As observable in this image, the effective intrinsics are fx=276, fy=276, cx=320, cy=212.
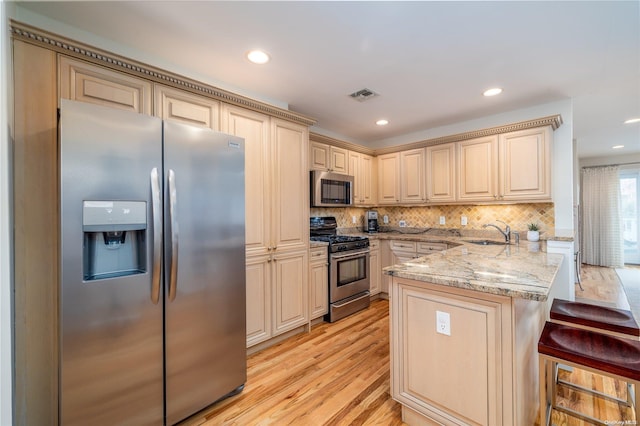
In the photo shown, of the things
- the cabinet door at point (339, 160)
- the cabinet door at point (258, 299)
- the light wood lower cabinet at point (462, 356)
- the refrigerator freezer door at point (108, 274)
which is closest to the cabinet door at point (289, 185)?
the cabinet door at point (258, 299)

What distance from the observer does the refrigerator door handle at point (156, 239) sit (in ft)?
5.16

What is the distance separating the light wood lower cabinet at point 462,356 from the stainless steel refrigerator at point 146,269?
1.15 m

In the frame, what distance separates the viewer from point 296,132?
2.96 metres

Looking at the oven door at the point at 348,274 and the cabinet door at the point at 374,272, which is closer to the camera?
the oven door at the point at 348,274

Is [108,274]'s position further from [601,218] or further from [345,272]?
[601,218]

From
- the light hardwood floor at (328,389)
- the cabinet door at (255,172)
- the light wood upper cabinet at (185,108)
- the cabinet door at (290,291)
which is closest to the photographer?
the light hardwood floor at (328,389)

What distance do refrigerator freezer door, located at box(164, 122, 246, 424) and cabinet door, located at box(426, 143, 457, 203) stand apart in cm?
289

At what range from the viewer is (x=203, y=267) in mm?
1798

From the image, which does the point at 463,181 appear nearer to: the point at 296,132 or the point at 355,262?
the point at 355,262

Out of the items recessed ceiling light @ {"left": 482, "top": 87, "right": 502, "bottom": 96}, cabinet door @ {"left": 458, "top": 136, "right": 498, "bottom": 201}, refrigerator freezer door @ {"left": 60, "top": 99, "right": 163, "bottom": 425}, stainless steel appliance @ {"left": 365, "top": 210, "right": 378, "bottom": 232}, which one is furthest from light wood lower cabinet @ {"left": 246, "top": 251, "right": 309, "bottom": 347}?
recessed ceiling light @ {"left": 482, "top": 87, "right": 502, "bottom": 96}

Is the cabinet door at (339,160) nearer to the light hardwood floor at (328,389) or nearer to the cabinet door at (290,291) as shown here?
the cabinet door at (290,291)

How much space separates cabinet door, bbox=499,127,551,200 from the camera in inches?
120

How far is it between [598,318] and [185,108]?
3168 mm

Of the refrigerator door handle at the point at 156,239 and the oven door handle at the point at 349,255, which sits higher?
the refrigerator door handle at the point at 156,239
